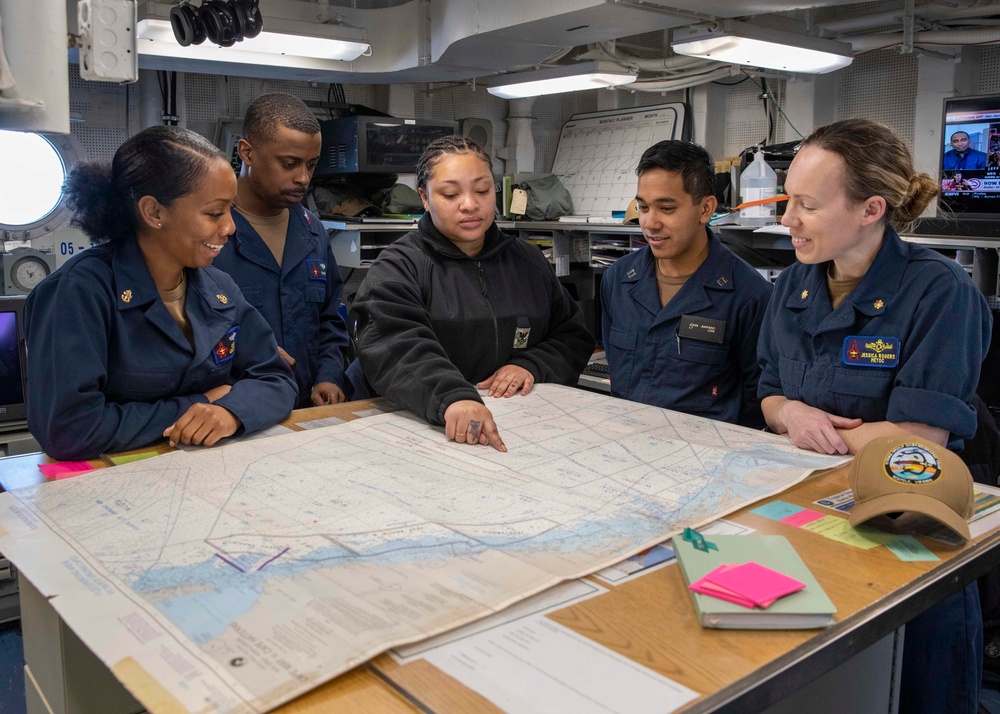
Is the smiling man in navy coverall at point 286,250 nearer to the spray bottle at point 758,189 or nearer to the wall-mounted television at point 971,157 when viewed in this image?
the spray bottle at point 758,189

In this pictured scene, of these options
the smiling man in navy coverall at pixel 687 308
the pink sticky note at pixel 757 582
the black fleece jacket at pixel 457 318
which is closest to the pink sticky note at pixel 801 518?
the pink sticky note at pixel 757 582

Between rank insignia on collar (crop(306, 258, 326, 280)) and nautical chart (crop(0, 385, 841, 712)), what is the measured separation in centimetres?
96

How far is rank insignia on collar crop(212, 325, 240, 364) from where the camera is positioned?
2.02m

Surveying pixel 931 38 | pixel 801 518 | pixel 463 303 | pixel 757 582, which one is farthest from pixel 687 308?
pixel 931 38

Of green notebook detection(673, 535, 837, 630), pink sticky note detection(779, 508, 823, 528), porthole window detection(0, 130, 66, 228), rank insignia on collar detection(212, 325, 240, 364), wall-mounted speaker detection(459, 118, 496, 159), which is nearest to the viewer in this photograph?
green notebook detection(673, 535, 837, 630)

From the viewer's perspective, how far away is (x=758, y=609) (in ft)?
3.52

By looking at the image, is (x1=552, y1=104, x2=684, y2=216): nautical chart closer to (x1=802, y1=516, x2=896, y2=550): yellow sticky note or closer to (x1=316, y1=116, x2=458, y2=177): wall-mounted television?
(x1=316, y1=116, x2=458, y2=177): wall-mounted television

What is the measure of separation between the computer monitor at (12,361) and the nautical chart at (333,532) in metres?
2.07

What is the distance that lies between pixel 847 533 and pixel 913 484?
126mm

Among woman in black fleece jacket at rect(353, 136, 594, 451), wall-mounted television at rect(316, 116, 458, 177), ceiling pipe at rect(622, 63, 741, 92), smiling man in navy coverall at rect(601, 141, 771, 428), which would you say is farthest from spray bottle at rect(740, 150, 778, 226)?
woman in black fleece jacket at rect(353, 136, 594, 451)

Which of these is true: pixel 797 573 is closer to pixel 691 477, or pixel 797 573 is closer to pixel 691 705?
pixel 691 705

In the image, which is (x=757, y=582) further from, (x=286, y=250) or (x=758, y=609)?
(x=286, y=250)

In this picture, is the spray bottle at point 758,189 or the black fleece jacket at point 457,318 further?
the spray bottle at point 758,189

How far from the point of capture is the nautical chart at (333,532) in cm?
100
